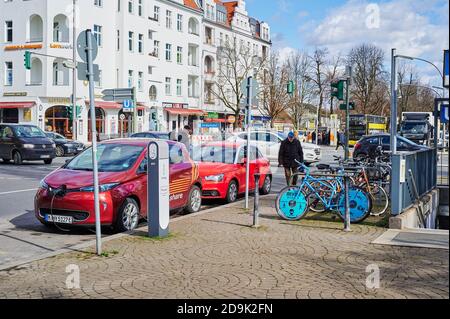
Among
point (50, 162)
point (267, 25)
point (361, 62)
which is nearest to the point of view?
point (50, 162)

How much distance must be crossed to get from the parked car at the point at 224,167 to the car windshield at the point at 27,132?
531 inches

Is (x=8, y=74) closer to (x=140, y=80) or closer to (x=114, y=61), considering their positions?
(x=114, y=61)

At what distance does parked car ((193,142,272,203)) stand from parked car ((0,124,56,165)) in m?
12.6

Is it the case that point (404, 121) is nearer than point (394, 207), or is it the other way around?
point (394, 207)

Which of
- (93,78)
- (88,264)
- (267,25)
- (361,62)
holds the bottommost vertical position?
(88,264)

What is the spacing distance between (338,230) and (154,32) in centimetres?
5037

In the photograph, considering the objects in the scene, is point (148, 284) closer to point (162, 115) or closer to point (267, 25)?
point (162, 115)

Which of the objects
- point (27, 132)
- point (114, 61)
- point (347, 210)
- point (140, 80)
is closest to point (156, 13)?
point (140, 80)

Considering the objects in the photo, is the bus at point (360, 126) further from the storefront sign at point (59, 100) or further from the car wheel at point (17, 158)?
the car wheel at point (17, 158)

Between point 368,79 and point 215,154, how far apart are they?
56.3 m

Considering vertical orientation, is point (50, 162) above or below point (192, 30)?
below

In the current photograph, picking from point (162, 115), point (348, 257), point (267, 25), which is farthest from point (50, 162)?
point (267, 25)

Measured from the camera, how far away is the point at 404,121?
4966 cm
